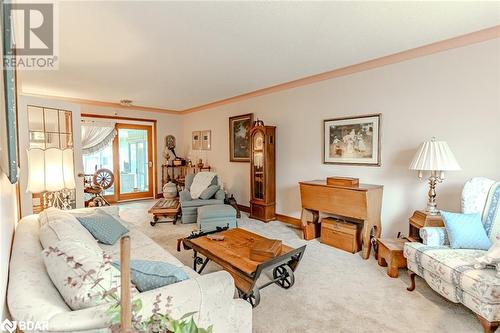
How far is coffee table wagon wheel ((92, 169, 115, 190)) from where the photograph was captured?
5934 mm

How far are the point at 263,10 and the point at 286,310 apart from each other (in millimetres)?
2471

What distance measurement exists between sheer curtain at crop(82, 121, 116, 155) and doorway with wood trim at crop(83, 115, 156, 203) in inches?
2.6

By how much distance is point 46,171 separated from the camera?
220 centimetres

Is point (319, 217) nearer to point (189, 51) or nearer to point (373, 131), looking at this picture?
point (373, 131)

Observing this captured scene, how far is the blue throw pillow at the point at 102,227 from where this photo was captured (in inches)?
90.6

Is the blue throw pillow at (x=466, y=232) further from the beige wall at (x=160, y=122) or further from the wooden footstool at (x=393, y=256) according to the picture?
the beige wall at (x=160, y=122)

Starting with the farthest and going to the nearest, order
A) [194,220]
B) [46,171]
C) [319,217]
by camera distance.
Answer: [194,220]
[319,217]
[46,171]

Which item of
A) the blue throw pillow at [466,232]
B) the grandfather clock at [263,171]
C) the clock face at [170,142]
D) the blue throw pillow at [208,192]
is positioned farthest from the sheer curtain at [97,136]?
the blue throw pillow at [466,232]

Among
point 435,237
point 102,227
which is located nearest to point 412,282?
point 435,237

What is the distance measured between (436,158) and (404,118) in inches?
30.0

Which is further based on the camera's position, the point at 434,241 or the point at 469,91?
the point at 469,91

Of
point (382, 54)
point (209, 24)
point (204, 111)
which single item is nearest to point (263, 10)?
point (209, 24)

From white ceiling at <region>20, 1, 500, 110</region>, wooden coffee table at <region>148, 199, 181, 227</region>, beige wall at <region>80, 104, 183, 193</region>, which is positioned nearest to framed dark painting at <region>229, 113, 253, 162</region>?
white ceiling at <region>20, 1, 500, 110</region>

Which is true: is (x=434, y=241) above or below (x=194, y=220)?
above
